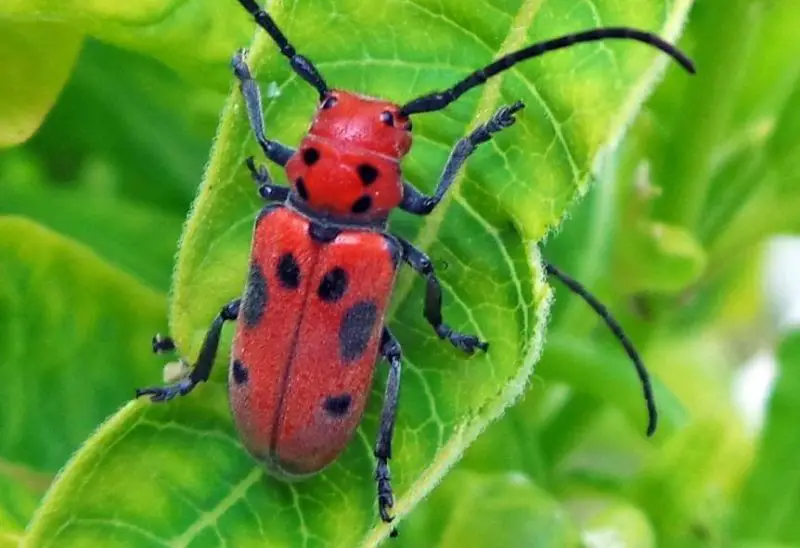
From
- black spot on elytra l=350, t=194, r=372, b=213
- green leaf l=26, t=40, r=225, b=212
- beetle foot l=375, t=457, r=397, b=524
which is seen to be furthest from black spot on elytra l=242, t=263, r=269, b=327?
green leaf l=26, t=40, r=225, b=212

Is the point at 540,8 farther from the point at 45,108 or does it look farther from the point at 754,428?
the point at 754,428

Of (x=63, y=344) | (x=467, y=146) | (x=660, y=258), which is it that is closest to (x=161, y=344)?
(x=63, y=344)

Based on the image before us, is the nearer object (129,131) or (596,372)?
(596,372)

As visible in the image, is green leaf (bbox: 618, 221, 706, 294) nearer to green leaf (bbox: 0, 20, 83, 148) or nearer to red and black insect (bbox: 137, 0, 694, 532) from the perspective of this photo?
red and black insect (bbox: 137, 0, 694, 532)

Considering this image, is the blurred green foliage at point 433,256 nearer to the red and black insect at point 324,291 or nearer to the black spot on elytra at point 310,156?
the red and black insect at point 324,291

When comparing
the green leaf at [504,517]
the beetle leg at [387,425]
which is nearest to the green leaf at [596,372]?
the green leaf at [504,517]

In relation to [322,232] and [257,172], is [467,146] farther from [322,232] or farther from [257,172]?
[322,232]
